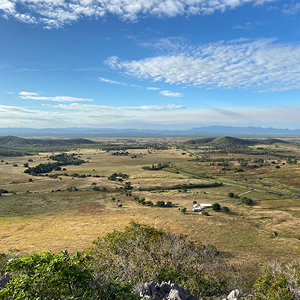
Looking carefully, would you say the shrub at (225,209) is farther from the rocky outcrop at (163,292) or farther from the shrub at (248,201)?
the rocky outcrop at (163,292)

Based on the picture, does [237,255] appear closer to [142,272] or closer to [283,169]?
[142,272]

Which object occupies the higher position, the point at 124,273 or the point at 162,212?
the point at 124,273

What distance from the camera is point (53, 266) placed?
43.0 feet

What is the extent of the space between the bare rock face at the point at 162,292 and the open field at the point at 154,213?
25.6 metres

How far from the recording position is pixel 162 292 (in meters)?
20.3

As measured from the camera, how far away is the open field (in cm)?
4831

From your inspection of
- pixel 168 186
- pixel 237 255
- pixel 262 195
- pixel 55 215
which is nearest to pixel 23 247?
pixel 55 215

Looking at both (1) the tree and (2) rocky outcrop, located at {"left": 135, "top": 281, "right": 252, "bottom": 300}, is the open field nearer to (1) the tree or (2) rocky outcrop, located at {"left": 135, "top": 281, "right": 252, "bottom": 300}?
(2) rocky outcrop, located at {"left": 135, "top": 281, "right": 252, "bottom": 300}

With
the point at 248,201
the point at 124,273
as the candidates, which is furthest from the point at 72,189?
the point at 124,273

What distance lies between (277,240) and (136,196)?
58657 mm

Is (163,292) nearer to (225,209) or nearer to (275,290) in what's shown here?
(275,290)

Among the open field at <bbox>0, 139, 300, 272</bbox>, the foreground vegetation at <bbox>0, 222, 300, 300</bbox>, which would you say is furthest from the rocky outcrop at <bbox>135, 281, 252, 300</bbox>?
the open field at <bbox>0, 139, 300, 272</bbox>

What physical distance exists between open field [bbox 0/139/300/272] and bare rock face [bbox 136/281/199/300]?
83.9ft

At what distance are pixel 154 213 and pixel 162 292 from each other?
5328 cm
